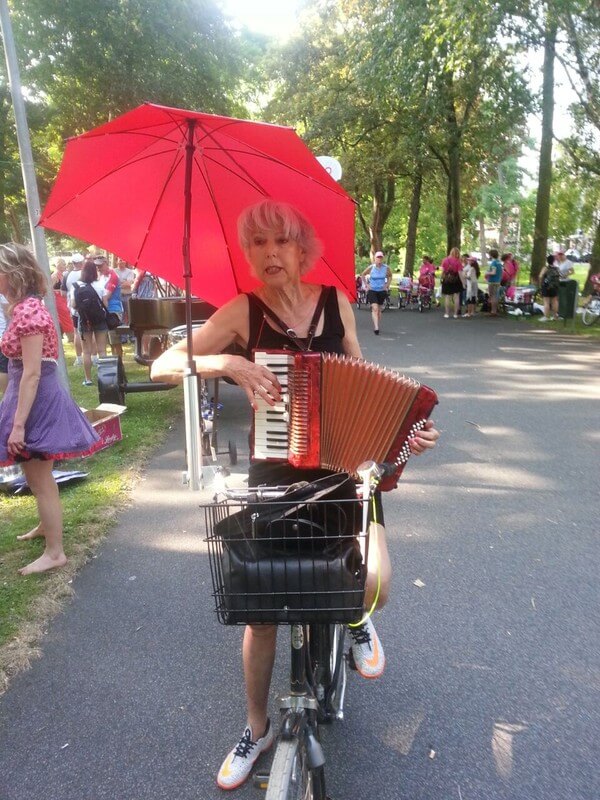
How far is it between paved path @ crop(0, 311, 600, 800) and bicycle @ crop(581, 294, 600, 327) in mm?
12084

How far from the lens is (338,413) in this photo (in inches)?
80.6

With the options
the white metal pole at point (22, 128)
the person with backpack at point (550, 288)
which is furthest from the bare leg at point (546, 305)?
the white metal pole at point (22, 128)

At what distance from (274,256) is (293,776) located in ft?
5.58

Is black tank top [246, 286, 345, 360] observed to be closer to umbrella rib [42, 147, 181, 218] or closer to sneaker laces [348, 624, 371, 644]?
umbrella rib [42, 147, 181, 218]

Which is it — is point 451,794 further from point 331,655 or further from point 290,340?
point 290,340

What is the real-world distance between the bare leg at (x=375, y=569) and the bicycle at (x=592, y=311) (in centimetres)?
1614

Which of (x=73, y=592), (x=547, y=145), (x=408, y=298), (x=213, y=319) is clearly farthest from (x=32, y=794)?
(x=408, y=298)

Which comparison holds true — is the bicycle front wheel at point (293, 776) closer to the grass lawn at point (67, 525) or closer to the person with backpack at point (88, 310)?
the grass lawn at point (67, 525)

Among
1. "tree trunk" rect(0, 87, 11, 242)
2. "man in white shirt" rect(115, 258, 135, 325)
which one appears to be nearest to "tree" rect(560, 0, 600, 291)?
"man in white shirt" rect(115, 258, 135, 325)

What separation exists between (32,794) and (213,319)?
1.94m

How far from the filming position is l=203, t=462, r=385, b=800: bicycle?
1.75 meters

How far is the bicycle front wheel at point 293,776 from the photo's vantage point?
5.51ft

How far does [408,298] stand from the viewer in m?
24.0

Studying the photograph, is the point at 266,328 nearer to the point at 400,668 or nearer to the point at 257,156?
the point at 257,156
